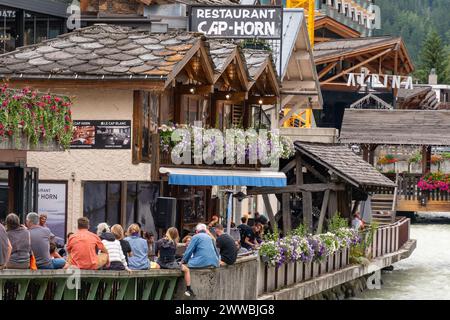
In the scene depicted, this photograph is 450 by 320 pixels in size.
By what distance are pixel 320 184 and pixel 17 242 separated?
17.8 metres

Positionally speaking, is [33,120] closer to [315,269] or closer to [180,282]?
[180,282]

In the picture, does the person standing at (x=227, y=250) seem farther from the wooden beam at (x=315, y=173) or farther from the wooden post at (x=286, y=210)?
the wooden beam at (x=315, y=173)

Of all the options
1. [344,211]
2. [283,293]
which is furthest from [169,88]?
[344,211]

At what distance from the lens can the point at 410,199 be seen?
62.2 m

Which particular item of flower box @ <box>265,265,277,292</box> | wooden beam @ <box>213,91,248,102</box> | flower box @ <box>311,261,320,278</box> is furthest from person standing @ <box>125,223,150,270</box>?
wooden beam @ <box>213,91,248,102</box>

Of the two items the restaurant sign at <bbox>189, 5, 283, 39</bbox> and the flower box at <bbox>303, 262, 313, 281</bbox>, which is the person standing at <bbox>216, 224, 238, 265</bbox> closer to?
the flower box at <bbox>303, 262, 313, 281</bbox>

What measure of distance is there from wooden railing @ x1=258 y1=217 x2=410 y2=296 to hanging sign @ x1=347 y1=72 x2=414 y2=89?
35.7 metres

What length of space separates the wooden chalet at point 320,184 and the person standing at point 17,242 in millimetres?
16450

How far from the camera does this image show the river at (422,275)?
3897 centimetres

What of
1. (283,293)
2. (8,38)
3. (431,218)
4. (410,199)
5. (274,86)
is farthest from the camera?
(431,218)

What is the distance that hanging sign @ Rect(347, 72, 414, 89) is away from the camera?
8212cm

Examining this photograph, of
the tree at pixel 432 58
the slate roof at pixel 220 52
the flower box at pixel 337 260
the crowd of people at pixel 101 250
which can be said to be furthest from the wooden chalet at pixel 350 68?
the crowd of people at pixel 101 250
